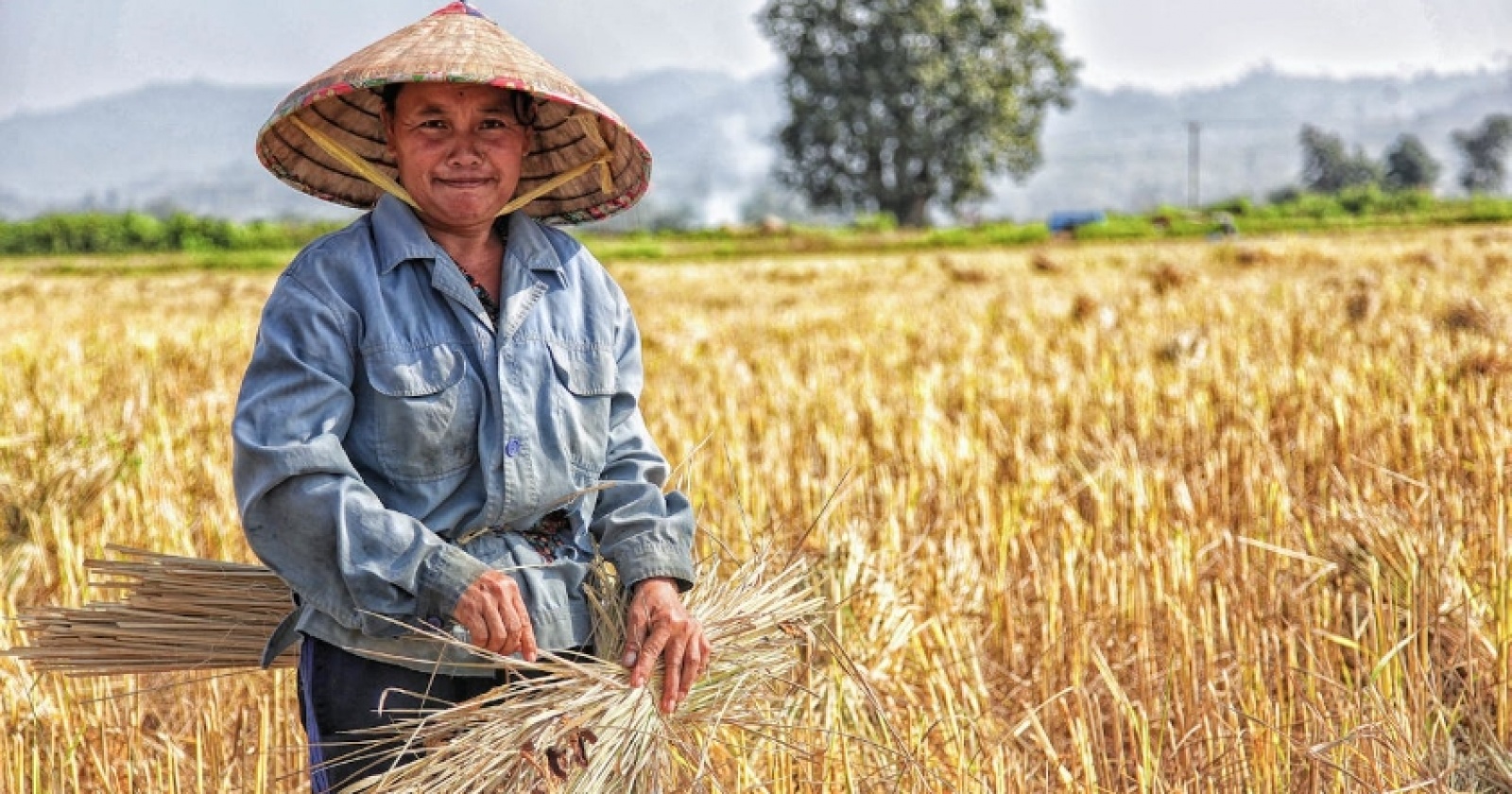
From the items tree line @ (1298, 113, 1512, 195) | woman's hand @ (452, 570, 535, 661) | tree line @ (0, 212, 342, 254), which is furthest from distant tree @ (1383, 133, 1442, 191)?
woman's hand @ (452, 570, 535, 661)

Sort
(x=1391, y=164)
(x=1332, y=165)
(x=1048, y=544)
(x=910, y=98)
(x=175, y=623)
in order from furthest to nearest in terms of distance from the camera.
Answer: (x=1332, y=165) → (x=1391, y=164) → (x=910, y=98) → (x=1048, y=544) → (x=175, y=623)

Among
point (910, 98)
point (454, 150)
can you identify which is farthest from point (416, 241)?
point (910, 98)

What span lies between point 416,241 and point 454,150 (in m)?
0.12

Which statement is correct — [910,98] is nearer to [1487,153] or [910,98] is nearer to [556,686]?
[556,686]

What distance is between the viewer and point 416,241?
170 cm

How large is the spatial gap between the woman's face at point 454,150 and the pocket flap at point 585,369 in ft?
0.61

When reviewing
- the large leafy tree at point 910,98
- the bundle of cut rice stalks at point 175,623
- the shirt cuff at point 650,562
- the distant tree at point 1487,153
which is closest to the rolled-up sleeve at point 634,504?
the shirt cuff at point 650,562

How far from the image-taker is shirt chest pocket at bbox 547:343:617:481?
1.74m

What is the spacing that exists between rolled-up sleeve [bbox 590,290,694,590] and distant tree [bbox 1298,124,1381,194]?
97560mm

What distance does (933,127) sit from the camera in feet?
164

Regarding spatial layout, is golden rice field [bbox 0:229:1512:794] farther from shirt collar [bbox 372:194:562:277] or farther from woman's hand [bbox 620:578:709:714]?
shirt collar [bbox 372:194:562:277]

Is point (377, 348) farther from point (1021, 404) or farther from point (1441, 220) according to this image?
point (1441, 220)

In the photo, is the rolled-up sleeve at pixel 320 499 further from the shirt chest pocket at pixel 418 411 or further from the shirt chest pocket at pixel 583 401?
the shirt chest pocket at pixel 583 401

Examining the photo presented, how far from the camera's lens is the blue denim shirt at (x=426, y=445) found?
5.13 feet
